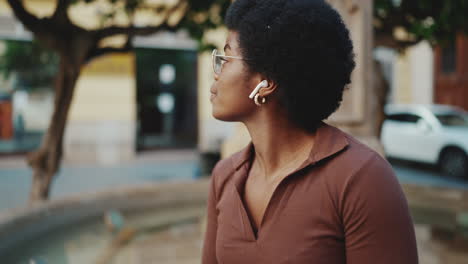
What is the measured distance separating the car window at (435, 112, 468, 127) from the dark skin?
39.1ft

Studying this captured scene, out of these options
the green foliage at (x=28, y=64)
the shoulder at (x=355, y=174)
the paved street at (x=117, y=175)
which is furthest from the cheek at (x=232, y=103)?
the green foliage at (x=28, y=64)

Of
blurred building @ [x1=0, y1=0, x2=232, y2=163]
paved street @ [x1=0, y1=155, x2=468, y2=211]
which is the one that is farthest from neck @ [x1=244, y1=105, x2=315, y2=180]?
blurred building @ [x1=0, y1=0, x2=232, y2=163]

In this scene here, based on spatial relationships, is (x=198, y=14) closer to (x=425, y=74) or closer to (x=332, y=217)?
(x=332, y=217)

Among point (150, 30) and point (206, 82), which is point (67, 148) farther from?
point (150, 30)

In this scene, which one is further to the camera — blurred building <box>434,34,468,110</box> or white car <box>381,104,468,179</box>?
blurred building <box>434,34,468,110</box>

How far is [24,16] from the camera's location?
17.3 feet

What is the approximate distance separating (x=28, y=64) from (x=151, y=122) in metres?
4.17

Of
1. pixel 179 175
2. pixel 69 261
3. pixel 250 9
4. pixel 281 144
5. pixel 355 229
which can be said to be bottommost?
pixel 179 175

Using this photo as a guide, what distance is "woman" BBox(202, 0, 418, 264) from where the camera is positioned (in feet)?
4.15

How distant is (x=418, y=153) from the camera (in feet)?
42.2

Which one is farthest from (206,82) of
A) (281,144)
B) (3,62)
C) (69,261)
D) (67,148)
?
(281,144)

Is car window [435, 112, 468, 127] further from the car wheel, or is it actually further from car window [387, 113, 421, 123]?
the car wheel

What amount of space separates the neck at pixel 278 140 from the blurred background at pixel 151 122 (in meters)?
1.97

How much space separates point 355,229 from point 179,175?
11042 millimetres
